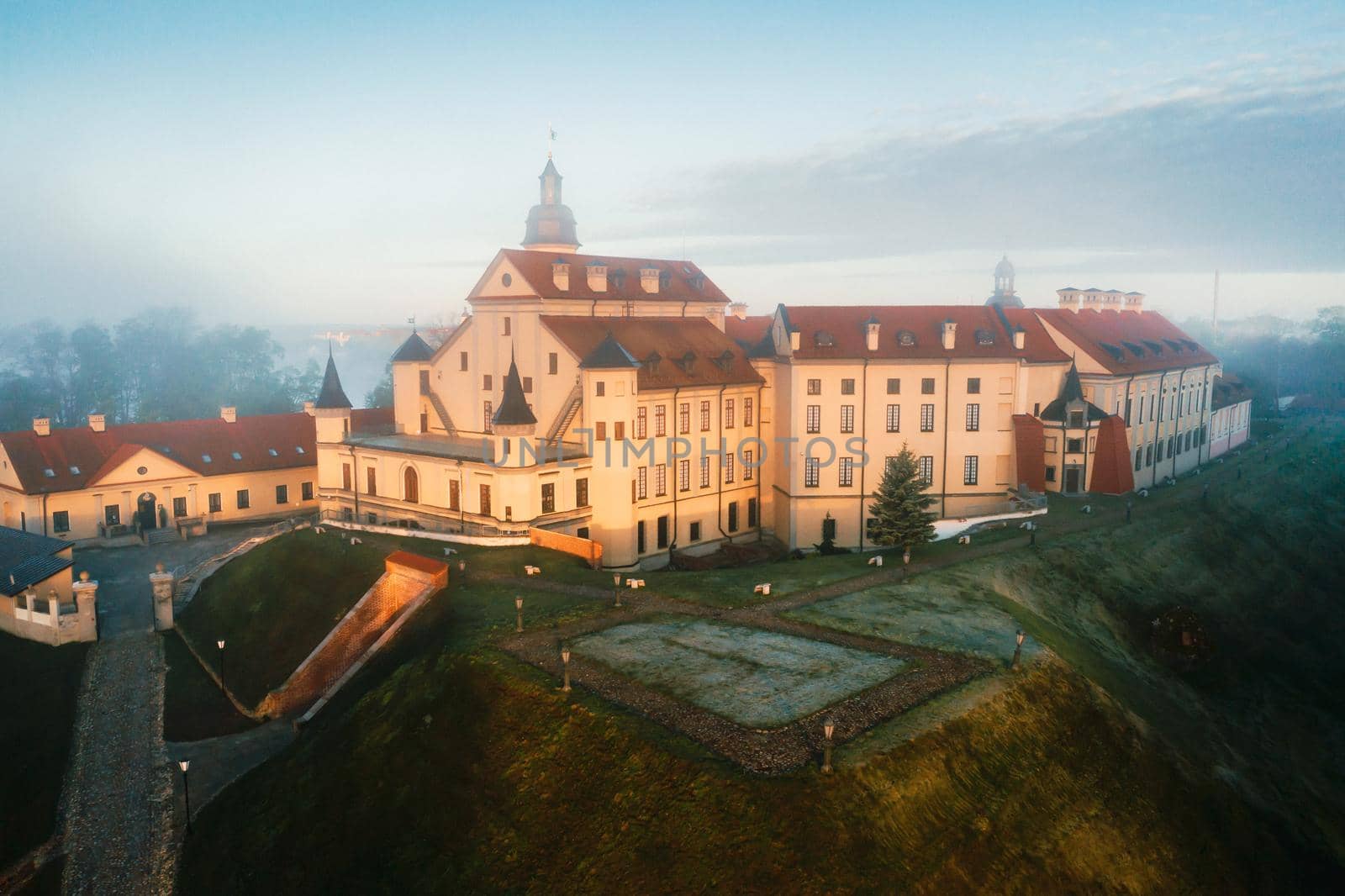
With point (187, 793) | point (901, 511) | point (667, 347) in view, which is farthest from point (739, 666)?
point (667, 347)

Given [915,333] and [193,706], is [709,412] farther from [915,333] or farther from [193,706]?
[193,706]

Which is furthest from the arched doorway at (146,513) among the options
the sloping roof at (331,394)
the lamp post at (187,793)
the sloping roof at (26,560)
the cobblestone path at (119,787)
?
the lamp post at (187,793)

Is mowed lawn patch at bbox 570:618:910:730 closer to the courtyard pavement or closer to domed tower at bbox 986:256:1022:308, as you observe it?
the courtyard pavement

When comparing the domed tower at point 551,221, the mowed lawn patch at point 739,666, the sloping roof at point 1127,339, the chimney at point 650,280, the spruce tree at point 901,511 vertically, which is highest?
the domed tower at point 551,221

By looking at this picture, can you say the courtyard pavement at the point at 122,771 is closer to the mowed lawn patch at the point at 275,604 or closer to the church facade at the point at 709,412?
the mowed lawn patch at the point at 275,604

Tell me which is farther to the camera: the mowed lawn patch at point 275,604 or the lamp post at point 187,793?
the mowed lawn patch at point 275,604

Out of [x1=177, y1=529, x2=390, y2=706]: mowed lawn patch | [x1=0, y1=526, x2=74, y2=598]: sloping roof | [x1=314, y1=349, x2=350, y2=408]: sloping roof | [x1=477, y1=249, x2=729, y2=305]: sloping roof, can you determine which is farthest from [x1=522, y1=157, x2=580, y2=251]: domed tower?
[x1=0, y1=526, x2=74, y2=598]: sloping roof

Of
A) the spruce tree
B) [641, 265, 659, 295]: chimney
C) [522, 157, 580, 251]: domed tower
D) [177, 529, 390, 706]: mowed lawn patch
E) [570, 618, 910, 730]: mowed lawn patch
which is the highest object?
[522, 157, 580, 251]: domed tower
